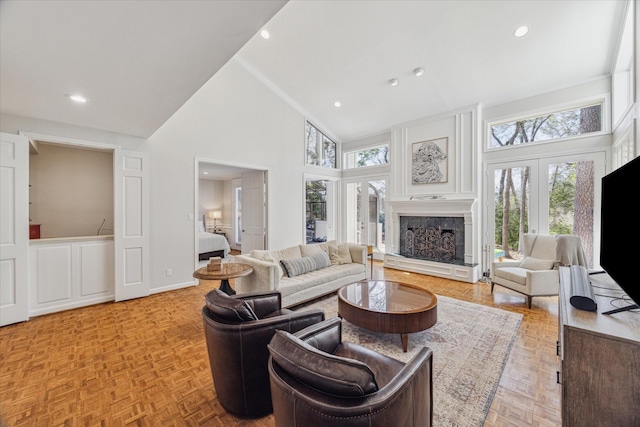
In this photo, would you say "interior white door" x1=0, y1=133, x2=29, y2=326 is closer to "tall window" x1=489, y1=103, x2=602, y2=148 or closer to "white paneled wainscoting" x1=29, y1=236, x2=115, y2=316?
"white paneled wainscoting" x1=29, y1=236, x2=115, y2=316

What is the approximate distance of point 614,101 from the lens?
12.2 feet

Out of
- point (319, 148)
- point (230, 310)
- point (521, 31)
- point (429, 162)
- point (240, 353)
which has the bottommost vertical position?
point (240, 353)

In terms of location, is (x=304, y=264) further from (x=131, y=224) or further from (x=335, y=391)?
(x=335, y=391)

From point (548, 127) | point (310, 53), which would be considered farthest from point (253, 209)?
point (548, 127)

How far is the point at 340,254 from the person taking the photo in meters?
4.42

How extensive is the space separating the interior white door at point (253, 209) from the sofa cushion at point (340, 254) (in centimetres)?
186

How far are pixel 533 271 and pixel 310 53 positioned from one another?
15.2ft

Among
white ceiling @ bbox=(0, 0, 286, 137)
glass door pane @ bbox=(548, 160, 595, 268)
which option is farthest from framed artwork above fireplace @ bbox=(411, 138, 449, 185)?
white ceiling @ bbox=(0, 0, 286, 137)

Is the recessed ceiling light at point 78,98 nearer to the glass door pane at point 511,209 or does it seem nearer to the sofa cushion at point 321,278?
the sofa cushion at point 321,278

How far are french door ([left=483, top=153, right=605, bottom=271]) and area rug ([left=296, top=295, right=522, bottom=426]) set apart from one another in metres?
1.92

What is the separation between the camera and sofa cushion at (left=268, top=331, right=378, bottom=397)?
0.96m

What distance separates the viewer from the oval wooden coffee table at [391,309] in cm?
241

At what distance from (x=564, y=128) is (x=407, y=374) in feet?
17.0

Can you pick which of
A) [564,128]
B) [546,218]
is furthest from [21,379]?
[564,128]
